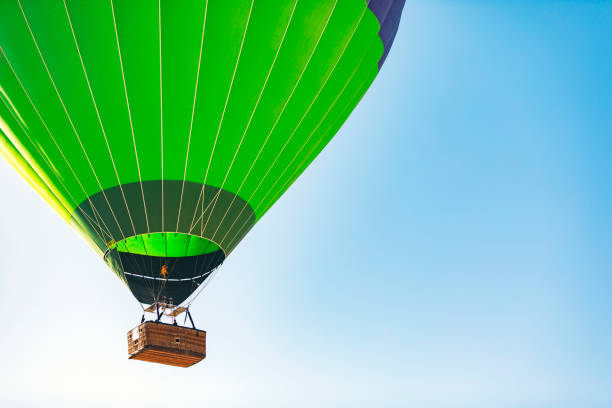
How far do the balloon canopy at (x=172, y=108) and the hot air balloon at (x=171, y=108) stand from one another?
0.01 m

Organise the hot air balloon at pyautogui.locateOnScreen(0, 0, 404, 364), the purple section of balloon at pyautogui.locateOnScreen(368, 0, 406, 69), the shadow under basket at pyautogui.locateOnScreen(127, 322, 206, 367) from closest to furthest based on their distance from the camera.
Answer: the hot air balloon at pyautogui.locateOnScreen(0, 0, 404, 364)
the shadow under basket at pyautogui.locateOnScreen(127, 322, 206, 367)
the purple section of balloon at pyautogui.locateOnScreen(368, 0, 406, 69)

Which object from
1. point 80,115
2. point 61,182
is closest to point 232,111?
point 80,115

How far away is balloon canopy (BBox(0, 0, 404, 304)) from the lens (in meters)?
7.18

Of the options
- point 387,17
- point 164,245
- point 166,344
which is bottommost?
point 166,344

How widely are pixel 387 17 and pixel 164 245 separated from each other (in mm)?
3521

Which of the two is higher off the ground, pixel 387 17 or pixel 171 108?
pixel 387 17

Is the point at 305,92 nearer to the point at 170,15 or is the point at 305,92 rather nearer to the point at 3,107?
the point at 170,15

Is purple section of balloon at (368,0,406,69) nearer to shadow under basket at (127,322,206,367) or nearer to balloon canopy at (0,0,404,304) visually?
balloon canopy at (0,0,404,304)

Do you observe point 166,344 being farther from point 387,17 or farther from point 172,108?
point 387,17

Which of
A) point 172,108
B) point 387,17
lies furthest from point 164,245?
point 387,17

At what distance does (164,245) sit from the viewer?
27.2 ft

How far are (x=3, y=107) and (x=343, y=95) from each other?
363cm

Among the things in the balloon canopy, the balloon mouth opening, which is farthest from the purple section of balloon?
the balloon mouth opening

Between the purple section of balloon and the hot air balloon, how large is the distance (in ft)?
0.10
